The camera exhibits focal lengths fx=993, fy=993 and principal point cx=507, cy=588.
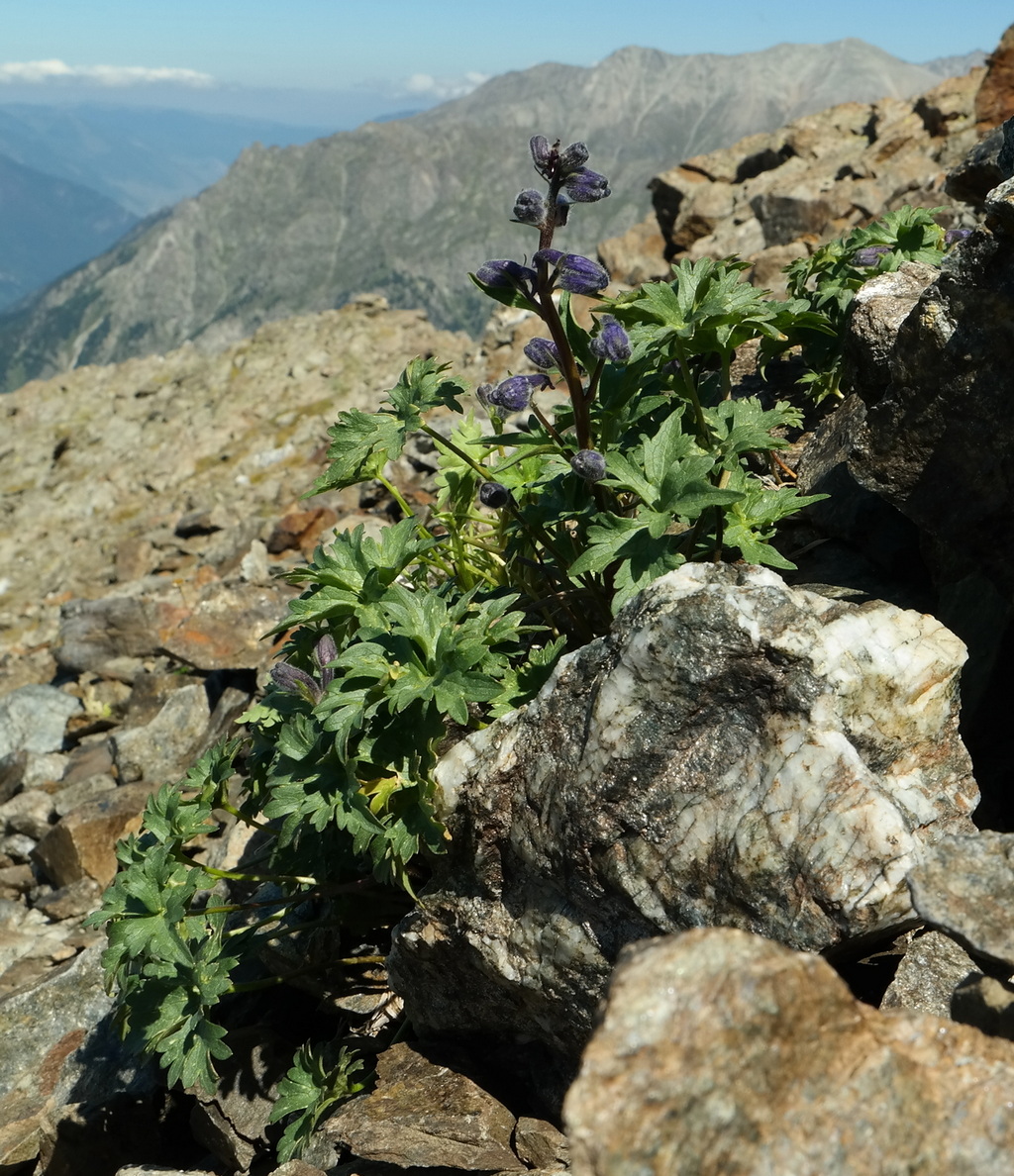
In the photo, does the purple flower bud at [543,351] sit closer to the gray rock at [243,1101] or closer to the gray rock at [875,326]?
the gray rock at [875,326]

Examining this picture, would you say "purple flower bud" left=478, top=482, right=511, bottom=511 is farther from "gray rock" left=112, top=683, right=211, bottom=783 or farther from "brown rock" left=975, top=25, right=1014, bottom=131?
"brown rock" left=975, top=25, right=1014, bottom=131

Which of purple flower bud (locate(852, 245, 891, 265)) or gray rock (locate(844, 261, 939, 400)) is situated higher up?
purple flower bud (locate(852, 245, 891, 265))

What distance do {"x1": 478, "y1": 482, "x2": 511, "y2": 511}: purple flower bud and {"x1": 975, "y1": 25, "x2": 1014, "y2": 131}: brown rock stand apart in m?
18.6

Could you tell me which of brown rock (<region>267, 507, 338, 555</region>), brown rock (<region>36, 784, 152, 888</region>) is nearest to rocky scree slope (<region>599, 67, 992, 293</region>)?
brown rock (<region>267, 507, 338, 555</region>)

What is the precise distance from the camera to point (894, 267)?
7434 mm

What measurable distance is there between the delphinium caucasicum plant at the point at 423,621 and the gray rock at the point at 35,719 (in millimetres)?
8172

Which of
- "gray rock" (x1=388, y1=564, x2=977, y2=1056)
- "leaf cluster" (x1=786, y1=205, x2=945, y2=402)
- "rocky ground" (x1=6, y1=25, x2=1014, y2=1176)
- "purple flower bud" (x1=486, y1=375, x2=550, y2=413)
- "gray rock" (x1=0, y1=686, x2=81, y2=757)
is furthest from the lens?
"gray rock" (x1=0, y1=686, x2=81, y2=757)

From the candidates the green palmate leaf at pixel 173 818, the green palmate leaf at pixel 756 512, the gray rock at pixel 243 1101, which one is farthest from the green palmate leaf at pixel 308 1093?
Result: the green palmate leaf at pixel 756 512

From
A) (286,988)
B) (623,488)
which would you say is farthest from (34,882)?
(623,488)

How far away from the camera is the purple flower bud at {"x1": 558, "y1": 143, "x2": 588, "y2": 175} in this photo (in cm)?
505

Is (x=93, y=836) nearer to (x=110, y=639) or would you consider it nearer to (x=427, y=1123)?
(x=110, y=639)

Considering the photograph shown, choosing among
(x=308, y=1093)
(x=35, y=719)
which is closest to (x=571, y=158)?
(x=308, y=1093)

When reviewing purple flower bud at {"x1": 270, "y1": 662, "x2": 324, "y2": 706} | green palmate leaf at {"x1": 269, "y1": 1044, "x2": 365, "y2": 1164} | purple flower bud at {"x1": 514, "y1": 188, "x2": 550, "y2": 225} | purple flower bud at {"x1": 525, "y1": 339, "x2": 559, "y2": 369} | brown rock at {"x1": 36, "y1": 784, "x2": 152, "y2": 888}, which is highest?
purple flower bud at {"x1": 514, "y1": 188, "x2": 550, "y2": 225}

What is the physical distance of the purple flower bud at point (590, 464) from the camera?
499cm
